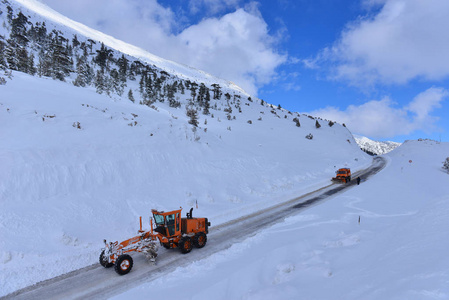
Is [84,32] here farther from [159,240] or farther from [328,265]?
[328,265]

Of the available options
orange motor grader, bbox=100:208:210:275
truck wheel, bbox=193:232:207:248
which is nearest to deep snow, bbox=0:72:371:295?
orange motor grader, bbox=100:208:210:275

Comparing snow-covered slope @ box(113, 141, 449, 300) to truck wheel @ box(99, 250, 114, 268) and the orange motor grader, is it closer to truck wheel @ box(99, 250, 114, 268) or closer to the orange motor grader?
the orange motor grader

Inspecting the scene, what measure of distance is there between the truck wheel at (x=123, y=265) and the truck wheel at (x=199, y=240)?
3.29 m

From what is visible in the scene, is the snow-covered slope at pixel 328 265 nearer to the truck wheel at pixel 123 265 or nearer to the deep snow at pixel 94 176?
the truck wheel at pixel 123 265

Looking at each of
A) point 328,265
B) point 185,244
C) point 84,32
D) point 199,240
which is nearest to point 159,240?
point 185,244

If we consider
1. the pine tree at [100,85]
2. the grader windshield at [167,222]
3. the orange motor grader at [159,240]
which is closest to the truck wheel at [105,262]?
the orange motor grader at [159,240]

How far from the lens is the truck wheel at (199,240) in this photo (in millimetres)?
12273

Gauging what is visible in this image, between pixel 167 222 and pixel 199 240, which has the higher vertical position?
pixel 167 222

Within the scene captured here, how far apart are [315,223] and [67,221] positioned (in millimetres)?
13739

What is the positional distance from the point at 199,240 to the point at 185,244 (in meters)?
0.91

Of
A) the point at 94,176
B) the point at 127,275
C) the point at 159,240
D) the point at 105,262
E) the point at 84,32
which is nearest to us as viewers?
the point at 127,275

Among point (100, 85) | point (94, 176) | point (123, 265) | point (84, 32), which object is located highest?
point (84, 32)

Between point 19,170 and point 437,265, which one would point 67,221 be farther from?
point 437,265

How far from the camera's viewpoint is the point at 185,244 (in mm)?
11789
